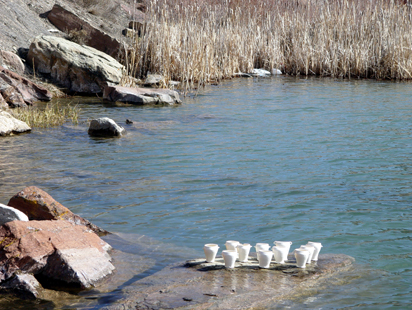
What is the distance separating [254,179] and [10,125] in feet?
17.1

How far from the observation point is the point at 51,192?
6000 mm

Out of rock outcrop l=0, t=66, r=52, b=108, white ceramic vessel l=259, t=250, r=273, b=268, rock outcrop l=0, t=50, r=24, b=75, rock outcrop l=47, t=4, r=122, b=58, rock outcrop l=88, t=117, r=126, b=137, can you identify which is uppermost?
rock outcrop l=47, t=4, r=122, b=58

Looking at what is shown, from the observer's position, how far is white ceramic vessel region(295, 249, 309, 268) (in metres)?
3.62

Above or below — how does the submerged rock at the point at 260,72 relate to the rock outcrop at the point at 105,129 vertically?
above

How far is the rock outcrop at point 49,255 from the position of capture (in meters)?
3.69

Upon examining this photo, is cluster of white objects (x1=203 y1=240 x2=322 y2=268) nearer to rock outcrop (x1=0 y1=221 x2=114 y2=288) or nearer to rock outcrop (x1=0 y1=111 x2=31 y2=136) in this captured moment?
rock outcrop (x1=0 y1=221 x2=114 y2=288)

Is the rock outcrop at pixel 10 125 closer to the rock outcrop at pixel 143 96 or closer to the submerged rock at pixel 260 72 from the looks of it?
the rock outcrop at pixel 143 96

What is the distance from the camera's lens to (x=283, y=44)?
18.5 meters

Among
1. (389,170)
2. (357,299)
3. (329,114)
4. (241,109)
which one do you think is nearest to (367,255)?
(357,299)

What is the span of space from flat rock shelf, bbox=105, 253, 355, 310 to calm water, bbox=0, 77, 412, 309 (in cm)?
13

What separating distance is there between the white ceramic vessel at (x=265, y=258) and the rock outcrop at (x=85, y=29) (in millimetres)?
12961

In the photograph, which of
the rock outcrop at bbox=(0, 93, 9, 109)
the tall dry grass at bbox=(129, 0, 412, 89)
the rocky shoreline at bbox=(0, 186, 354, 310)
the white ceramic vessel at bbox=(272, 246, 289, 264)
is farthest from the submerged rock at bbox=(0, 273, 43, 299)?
the tall dry grass at bbox=(129, 0, 412, 89)

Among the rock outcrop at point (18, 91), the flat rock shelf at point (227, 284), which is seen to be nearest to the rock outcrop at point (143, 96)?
the rock outcrop at point (18, 91)

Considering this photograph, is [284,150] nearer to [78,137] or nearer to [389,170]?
[389,170]
